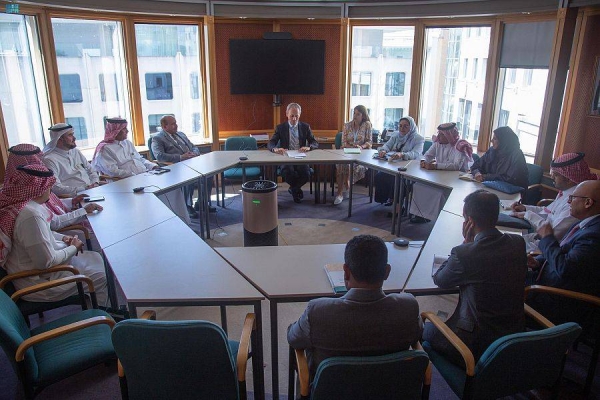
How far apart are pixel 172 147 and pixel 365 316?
4531 millimetres

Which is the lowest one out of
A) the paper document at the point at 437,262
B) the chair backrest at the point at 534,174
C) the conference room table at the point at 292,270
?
the conference room table at the point at 292,270

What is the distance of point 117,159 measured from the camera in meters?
5.11

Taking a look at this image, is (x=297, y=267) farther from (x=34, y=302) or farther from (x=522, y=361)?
(x=34, y=302)

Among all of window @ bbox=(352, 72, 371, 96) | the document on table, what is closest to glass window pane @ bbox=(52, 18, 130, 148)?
the document on table

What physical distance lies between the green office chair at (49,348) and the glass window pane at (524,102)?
5.26m

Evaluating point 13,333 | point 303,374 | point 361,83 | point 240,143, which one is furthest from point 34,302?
point 361,83

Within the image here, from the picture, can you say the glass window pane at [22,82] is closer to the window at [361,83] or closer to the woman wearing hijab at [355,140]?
the woman wearing hijab at [355,140]

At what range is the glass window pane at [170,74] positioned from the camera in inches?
254

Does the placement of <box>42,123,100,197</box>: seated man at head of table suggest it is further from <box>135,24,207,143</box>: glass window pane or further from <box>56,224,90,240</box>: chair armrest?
<box>135,24,207,143</box>: glass window pane

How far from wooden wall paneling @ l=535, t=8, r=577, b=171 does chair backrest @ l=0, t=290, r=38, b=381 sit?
17.6 feet

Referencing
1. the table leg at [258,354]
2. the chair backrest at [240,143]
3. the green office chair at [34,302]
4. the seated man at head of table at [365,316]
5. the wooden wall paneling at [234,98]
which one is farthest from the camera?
the wooden wall paneling at [234,98]

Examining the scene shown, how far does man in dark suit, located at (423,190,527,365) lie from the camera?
211 centimetres

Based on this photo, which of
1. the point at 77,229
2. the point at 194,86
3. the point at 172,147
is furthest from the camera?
the point at 194,86

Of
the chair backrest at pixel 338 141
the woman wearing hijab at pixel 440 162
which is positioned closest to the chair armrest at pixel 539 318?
the woman wearing hijab at pixel 440 162
